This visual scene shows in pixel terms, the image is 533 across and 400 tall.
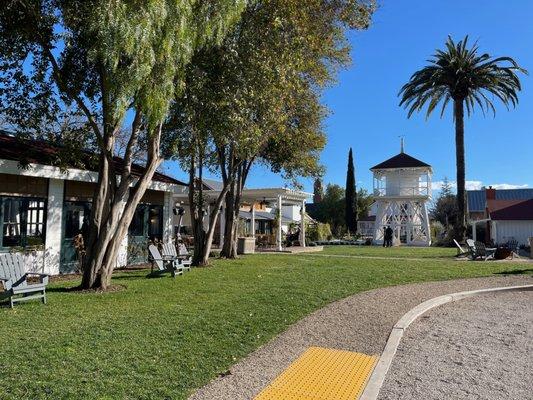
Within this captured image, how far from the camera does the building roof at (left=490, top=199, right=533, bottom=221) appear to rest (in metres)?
36.3

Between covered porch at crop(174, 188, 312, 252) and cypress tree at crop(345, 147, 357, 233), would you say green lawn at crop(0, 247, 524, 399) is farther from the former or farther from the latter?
cypress tree at crop(345, 147, 357, 233)

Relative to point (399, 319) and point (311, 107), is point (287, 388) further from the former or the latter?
point (311, 107)

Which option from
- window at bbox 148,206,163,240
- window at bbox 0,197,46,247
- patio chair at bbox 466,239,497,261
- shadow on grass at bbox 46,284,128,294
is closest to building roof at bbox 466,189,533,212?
patio chair at bbox 466,239,497,261

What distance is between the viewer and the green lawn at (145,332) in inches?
186

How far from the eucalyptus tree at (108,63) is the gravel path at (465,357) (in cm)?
599

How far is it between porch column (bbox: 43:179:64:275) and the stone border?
10.4 m

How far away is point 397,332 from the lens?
7.46 m

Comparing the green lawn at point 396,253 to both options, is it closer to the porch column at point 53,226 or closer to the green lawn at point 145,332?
the green lawn at point 145,332

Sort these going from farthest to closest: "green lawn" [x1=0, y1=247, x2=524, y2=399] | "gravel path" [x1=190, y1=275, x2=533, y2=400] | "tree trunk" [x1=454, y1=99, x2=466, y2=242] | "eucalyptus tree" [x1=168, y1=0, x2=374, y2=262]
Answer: "tree trunk" [x1=454, y1=99, x2=466, y2=242] < "eucalyptus tree" [x1=168, y1=0, x2=374, y2=262] < "gravel path" [x1=190, y1=275, x2=533, y2=400] < "green lawn" [x1=0, y1=247, x2=524, y2=399]

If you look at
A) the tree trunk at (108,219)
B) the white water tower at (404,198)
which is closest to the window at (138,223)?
the tree trunk at (108,219)

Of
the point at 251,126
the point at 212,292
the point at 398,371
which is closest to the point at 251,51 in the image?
the point at 251,126

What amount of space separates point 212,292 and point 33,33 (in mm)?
6839

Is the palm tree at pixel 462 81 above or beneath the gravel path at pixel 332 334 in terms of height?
above

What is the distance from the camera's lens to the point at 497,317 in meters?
9.17
